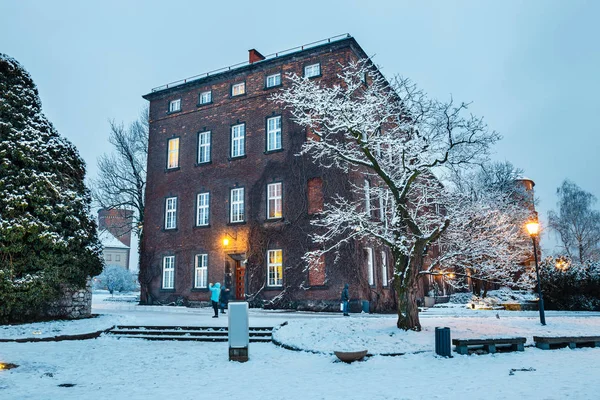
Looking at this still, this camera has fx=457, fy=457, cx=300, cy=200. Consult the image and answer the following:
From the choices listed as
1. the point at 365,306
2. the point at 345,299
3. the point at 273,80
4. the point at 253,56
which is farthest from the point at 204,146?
the point at 365,306

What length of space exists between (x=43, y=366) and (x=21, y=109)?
12.8 meters

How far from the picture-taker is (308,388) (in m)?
8.12

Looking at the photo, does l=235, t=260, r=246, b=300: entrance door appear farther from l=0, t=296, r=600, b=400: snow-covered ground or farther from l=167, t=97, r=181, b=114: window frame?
l=0, t=296, r=600, b=400: snow-covered ground

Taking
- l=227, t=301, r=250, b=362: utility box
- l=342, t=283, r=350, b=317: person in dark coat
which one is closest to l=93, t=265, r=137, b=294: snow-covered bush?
l=342, t=283, r=350, b=317: person in dark coat

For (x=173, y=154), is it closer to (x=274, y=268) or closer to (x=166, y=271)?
(x=166, y=271)

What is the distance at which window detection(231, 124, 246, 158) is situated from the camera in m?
26.5

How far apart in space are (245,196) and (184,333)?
11.3 meters

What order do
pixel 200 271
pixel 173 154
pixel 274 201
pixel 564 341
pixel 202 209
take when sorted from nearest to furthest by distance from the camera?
pixel 564 341 → pixel 274 201 → pixel 200 271 → pixel 202 209 → pixel 173 154

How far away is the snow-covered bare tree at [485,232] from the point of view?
14461mm

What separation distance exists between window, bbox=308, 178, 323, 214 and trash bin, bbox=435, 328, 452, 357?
1309 centimetres

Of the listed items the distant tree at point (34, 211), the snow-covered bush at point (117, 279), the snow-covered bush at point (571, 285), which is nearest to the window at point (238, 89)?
the distant tree at point (34, 211)

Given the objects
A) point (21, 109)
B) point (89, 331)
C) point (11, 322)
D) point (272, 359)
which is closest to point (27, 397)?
point (272, 359)

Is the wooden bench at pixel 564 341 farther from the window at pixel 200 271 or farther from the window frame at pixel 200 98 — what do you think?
the window frame at pixel 200 98

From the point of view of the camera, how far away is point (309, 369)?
32.8 feet
